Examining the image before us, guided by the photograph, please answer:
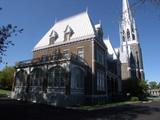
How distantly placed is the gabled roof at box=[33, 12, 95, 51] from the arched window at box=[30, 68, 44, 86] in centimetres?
727

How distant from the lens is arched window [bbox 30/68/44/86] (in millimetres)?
25684

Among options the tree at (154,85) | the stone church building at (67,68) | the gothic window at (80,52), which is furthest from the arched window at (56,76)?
the tree at (154,85)

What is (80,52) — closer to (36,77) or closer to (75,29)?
(75,29)

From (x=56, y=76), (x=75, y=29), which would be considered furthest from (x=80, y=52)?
(x=56, y=76)

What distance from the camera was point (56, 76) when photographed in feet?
78.4

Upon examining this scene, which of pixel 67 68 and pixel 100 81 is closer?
pixel 67 68

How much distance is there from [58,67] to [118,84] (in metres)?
25.5

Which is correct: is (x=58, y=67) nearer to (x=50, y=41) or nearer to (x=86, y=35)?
(x=86, y=35)

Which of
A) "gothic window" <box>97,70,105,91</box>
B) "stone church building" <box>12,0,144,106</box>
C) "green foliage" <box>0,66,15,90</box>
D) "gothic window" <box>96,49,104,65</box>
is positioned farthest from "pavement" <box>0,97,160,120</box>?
"green foliage" <box>0,66,15,90</box>

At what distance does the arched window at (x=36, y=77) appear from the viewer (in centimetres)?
2568

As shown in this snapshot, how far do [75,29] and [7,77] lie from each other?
104 feet

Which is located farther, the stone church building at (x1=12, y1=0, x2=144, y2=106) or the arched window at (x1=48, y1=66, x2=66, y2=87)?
the arched window at (x1=48, y1=66, x2=66, y2=87)

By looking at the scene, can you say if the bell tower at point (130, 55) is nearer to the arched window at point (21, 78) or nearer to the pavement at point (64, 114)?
the arched window at point (21, 78)

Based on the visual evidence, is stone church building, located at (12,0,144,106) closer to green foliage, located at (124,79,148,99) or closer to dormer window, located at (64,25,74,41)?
dormer window, located at (64,25,74,41)
